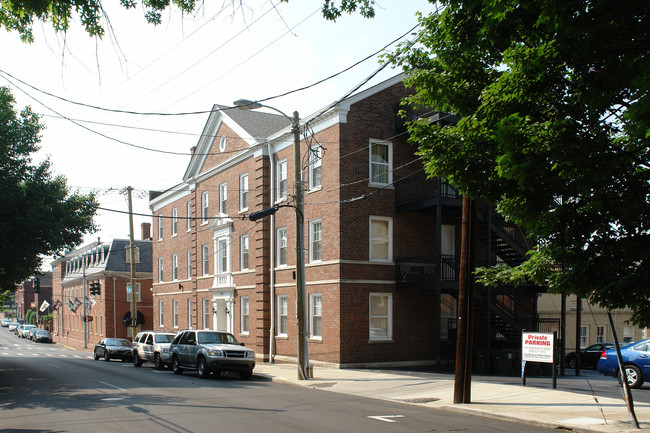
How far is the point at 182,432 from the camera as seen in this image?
1051 centimetres

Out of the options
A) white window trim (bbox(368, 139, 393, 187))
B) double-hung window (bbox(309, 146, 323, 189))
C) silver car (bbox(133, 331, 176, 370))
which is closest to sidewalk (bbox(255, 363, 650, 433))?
silver car (bbox(133, 331, 176, 370))

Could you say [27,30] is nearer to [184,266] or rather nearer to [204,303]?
[204,303]

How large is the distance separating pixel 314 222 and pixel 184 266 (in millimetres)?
16579

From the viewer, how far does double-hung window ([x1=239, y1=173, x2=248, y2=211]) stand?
31672mm

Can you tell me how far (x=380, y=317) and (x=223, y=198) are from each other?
43.8ft

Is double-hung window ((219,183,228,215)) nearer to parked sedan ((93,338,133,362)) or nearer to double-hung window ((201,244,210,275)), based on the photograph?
double-hung window ((201,244,210,275))

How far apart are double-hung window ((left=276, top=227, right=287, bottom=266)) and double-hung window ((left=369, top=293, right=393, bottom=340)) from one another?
5.31m

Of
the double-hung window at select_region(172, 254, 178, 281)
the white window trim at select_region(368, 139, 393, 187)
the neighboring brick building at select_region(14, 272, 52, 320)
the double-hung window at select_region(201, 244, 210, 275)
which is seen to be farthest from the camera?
the neighboring brick building at select_region(14, 272, 52, 320)

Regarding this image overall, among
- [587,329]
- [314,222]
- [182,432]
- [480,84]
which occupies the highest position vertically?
[480,84]

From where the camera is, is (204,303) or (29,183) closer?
(29,183)

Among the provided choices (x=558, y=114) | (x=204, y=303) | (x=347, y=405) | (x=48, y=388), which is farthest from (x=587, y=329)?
(x=558, y=114)

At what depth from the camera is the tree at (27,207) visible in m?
26.7

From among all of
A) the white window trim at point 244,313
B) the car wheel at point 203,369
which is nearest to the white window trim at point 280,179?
the white window trim at point 244,313

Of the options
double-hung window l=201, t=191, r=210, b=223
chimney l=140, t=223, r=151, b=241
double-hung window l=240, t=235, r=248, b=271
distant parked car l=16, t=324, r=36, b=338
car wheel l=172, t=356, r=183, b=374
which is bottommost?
distant parked car l=16, t=324, r=36, b=338
